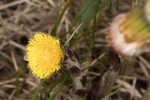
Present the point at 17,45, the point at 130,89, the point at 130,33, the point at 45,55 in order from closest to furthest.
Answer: the point at 130,33 → the point at 45,55 → the point at 130,89 → the point at 17,45

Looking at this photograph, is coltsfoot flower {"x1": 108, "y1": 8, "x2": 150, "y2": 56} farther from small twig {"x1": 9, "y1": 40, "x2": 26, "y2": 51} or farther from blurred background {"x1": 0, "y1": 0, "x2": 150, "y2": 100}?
small twig {"x1": 9, "y1": 40, "x2": 26, "y2": 51}

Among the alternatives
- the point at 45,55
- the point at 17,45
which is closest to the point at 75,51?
the point at 45,55

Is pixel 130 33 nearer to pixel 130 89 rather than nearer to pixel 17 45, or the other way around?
pixel 130 89

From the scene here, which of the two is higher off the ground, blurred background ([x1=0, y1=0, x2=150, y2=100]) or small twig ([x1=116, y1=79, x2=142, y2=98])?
blurred background ([x1=0, y1=0, x2=150, y2=100])

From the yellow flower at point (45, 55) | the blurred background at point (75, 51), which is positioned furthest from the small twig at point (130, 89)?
the yellow flower at point (45, 55)

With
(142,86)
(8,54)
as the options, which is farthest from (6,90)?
(142,86)

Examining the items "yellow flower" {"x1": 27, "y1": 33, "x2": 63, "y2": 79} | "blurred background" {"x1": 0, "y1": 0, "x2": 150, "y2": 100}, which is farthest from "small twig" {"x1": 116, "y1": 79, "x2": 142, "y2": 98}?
"yellow flower" {"x1": 27, "y1": 33, "x2": 63, "y2": 79}

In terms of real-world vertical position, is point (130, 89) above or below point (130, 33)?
below
